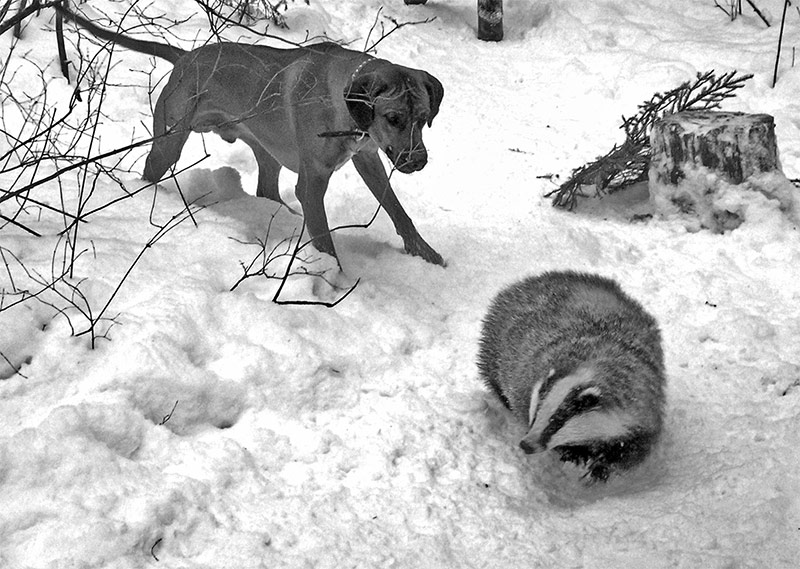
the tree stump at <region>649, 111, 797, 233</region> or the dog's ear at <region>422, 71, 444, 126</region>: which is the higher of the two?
the dog's ear at <region>422, 71, 444, 126</region>

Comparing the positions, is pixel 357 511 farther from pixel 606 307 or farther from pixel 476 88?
pixel 476 88

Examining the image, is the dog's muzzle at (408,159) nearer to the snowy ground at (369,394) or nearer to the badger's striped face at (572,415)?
the snowy ground at (369,394)

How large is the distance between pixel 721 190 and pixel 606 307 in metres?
2.23

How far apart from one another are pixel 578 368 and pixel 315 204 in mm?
2124

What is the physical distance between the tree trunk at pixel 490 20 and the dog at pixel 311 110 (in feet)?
13.5

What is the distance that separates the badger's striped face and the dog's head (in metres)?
1.60

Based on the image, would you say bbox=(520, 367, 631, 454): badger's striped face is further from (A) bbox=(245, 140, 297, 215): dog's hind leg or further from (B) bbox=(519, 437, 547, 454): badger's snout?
(A) bbox=(245, 140, 297, 215): dog's hind leg

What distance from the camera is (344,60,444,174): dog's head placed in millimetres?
4375

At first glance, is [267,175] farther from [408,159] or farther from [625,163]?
[625,163]

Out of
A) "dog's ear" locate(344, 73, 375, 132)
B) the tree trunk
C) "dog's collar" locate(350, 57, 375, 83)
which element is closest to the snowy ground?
"dog's ear" locate(344, 73, 375, 132)

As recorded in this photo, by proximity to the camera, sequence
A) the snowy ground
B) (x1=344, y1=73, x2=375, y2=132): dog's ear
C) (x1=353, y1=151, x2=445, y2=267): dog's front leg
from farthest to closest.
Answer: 1. (x1=353, y1=151, x2=445, y2=267): dog's front leg
2. (x1=344, y1=73, x2=375, y2=132): dog's ear
3. the snowy ground

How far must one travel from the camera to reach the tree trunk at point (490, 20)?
8.73 meters

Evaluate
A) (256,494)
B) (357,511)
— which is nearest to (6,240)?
(256,494)

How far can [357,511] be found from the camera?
3.25 metres
